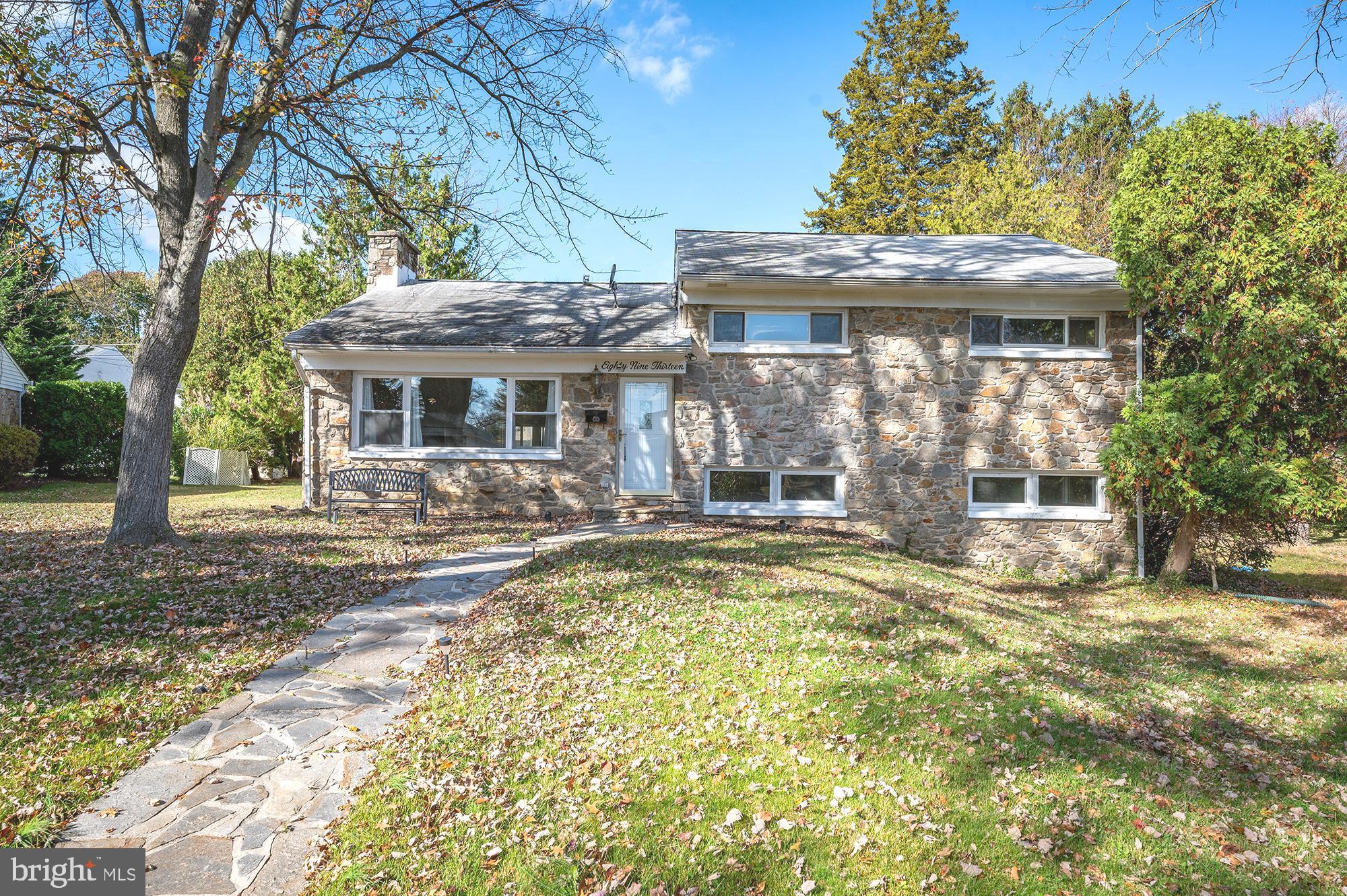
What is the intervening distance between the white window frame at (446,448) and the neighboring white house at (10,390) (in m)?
16.0

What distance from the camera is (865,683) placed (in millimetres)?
4992

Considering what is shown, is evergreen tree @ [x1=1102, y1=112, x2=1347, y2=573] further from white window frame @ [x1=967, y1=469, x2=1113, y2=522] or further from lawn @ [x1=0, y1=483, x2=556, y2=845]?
lawn @ [x1=0, y1=483, x2=556, y2=845]

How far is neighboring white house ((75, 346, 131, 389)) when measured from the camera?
36250 mm

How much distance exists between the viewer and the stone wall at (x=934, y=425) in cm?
1220

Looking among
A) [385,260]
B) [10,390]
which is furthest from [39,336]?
[385,260]

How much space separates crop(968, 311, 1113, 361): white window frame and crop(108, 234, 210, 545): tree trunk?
11977mm

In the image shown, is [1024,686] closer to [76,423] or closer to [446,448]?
[446,448]

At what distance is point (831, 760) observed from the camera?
158 inches

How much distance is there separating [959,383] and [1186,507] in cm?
382

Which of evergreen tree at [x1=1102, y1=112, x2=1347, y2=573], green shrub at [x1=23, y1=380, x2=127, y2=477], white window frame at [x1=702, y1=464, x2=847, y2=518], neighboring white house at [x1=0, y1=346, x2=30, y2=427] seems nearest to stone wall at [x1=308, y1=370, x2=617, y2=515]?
white window frame at [x1=702, y1=464, x2=847, y2=518]

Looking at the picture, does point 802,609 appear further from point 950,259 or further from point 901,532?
point 950,259

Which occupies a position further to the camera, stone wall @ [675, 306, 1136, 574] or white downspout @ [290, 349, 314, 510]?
white downspout @ [290, 349, 314, 510]

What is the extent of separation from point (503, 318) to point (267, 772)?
35.5 ft

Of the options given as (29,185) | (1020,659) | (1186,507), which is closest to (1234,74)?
(1020,659)
